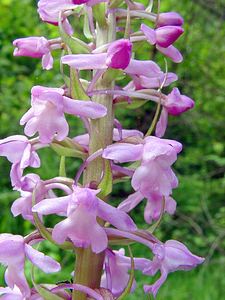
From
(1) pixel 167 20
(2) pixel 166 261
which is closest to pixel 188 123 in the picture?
(1) pixel 167 20

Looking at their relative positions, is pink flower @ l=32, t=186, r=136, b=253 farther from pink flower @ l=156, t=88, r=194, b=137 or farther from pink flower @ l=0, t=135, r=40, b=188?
pink flower @ l=156, t=88, r=194, b=137

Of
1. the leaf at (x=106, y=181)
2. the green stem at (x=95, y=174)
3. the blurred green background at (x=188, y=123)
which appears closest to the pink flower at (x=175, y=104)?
the green stem at (x=95, y=174)

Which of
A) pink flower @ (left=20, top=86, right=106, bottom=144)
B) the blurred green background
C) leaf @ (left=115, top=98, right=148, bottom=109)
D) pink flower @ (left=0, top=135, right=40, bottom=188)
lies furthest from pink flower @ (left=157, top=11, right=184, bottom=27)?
the blurred green background

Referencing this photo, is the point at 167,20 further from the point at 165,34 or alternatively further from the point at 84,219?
the point at 84,219

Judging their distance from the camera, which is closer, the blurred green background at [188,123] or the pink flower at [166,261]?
the pink flower at [166,261]

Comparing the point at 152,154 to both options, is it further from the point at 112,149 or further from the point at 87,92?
the point at 87,92

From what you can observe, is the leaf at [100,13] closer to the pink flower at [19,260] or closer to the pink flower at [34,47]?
the pink flower at [34,47]

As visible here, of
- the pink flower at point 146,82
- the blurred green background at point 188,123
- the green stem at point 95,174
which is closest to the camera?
the green stem at point 95,174
